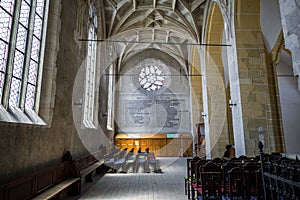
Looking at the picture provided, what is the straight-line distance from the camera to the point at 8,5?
3420 millimetres

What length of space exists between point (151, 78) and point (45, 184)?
12.5 metres

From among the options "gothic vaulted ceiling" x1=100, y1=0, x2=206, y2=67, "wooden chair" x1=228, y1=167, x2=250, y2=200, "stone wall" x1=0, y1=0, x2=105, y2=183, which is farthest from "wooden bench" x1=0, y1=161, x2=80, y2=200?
"gothic vaulted ceiling" x1=100, y1=0, x2=206, y2=67

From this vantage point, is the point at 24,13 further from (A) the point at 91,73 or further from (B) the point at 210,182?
(B) the point at 210,182

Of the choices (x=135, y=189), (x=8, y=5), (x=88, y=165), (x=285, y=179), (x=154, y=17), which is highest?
(x=154, y=17)

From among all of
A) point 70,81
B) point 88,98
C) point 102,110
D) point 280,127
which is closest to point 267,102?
point 280,127

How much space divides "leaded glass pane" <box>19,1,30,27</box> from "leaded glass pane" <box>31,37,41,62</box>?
1.23 feet

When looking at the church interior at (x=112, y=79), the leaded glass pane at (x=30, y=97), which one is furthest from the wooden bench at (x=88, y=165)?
the leaded glass pane at (x=30, y=97)

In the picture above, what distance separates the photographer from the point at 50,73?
4.56m

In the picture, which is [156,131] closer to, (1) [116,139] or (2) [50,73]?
(1) [116,139]

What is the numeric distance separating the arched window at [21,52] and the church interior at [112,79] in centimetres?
2

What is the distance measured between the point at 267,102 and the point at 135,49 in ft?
36.4

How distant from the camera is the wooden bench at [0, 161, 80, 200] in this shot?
118 inches

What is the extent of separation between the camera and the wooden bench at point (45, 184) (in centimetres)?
299

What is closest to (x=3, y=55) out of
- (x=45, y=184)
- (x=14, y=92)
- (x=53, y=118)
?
(x=14, y=92)
